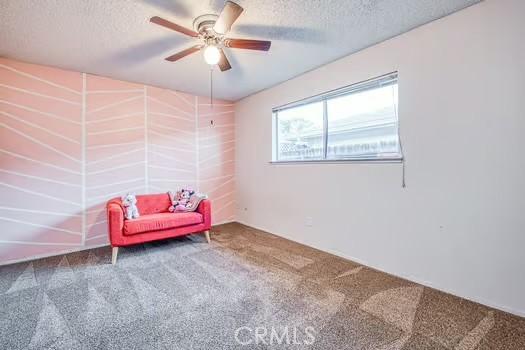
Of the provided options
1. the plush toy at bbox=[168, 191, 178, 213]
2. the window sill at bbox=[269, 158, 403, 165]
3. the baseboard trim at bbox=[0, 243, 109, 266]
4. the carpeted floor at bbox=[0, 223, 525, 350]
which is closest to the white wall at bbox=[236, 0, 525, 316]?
the window sill at bbox=[269, 158, 403, 165]

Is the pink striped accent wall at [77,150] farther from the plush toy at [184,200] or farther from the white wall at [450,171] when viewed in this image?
the white wall at [450,171]

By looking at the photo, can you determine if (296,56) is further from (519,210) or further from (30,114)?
(30,114)

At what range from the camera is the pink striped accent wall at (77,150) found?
112 inches

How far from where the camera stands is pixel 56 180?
308 cm

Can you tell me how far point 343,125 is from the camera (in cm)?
297

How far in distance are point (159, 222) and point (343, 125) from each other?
2631 mm

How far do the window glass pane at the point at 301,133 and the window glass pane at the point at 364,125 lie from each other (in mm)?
192

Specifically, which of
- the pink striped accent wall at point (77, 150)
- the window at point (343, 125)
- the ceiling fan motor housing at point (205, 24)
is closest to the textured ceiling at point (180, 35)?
the ceiling fan motor housing at point (205, 24)

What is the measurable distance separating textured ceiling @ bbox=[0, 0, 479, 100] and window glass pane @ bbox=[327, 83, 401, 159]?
21.2 inches

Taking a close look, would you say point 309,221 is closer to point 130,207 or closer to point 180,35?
point 130,207

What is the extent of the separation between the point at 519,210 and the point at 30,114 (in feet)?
16.4

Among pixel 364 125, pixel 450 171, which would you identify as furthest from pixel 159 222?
pixel 450 171

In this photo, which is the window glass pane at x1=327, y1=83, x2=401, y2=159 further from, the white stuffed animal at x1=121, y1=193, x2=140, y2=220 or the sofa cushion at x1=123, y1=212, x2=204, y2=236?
the white stuffed animal at x1=121, y1=193, x2=140, y2=220

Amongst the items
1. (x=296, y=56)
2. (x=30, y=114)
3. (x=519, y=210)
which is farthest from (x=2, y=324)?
(x=519, y=210)
